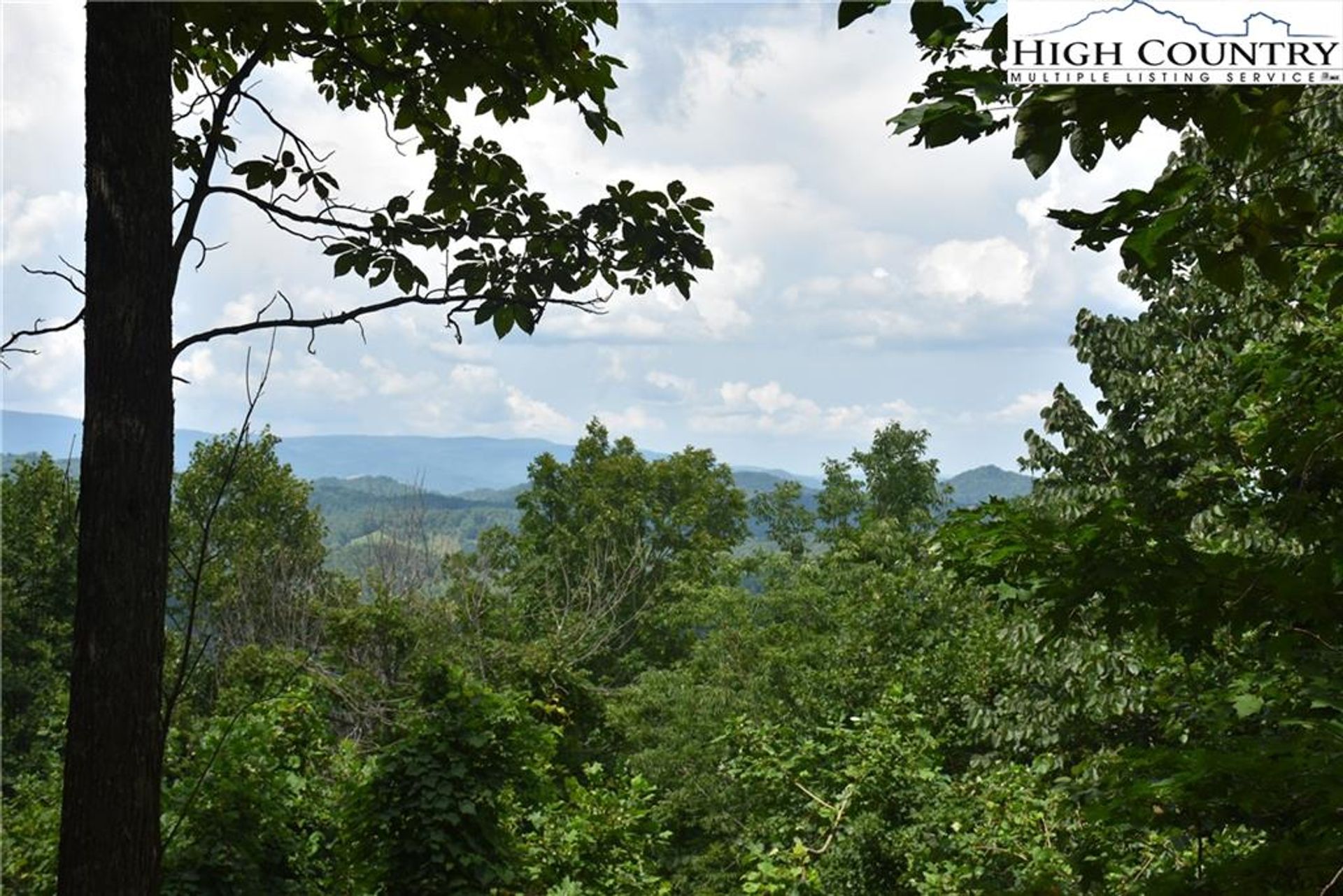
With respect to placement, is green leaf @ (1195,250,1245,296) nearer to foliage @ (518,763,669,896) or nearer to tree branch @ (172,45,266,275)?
tree branch @ (172,45,266,275)

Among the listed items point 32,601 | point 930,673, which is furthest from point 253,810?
point 32,601

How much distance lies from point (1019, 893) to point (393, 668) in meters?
20.5

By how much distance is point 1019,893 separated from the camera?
2158 mm

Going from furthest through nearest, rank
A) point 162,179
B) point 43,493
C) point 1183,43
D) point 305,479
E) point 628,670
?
point 305,479
point 628,670
point 43,493
point 162,179
point 1183,43

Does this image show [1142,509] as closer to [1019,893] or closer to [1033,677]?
[1019,893]

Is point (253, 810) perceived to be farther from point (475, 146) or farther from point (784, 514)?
point (784, 514)

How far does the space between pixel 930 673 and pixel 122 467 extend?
12.9 meters

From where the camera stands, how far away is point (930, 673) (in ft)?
45.4

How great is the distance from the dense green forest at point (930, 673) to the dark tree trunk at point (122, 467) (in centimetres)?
12

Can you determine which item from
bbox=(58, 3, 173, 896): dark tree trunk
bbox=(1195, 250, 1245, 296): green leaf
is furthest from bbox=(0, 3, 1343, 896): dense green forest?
bbox=(58, 3, 173, 896): dark tree trunk

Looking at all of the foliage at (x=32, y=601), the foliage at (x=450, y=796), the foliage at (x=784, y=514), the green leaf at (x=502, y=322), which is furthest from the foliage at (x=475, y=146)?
the foliage at (x=784, y=514)

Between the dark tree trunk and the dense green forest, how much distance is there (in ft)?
0.39

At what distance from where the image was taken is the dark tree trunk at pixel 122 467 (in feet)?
7.09

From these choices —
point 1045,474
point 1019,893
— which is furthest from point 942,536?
point 1045,474
